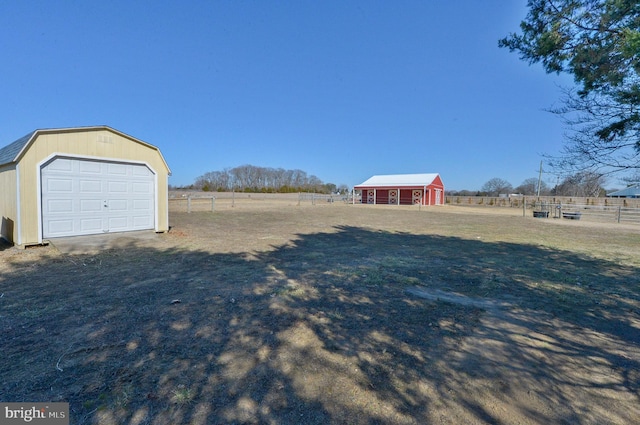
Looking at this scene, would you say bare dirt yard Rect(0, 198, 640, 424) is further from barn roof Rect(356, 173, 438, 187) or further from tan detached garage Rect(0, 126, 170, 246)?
barn roof Rect(356, 173, 438, 187)

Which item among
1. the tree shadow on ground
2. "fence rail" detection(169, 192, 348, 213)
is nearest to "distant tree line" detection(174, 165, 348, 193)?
"fence rail" detection(169, 192, 348, 213)

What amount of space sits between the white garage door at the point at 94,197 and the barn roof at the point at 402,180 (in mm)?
31082

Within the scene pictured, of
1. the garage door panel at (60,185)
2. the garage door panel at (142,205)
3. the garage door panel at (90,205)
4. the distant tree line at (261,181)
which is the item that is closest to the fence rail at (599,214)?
the garage door panel at (142,205)

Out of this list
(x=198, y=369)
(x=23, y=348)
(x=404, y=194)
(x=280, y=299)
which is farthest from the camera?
(x=404, y=194)

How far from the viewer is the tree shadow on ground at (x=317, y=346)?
7.14 feet

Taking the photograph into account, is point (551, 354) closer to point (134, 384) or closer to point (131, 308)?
point (134, 384)

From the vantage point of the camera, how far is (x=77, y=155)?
862 centimetres

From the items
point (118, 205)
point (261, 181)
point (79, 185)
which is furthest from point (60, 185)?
point (261, 181)

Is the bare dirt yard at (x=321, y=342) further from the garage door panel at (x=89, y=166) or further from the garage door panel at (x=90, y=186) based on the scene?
the garage door panel at (x=89, y=166)

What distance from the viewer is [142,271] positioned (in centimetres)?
587

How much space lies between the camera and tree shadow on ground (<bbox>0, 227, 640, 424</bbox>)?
2178 mm

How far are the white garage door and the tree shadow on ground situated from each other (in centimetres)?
323

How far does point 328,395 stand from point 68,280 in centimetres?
549

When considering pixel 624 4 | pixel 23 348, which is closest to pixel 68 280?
pixel 23 348
